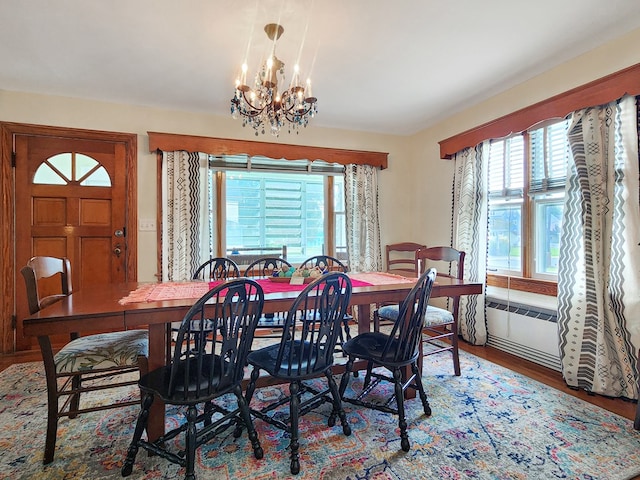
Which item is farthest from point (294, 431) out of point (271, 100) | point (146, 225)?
point (146, 225)

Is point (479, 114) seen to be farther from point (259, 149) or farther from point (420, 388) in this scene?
point (420, 388)

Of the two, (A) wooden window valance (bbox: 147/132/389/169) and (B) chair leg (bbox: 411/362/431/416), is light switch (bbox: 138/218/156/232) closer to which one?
(A) wooden window valance (bbox: 147/132/389/169)

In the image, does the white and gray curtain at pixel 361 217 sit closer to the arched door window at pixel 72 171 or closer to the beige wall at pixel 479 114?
the beige wall at pixel 479 114

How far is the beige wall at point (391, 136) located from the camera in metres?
2.59

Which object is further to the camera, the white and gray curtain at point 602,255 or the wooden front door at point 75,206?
the wooden front door at point 75,206

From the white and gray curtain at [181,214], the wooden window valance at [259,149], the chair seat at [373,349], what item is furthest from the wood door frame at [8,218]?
the chair seat at [373,349]

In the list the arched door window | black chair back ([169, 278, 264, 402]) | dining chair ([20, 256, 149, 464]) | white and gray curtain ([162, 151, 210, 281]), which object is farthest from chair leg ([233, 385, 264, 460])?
the arched door window

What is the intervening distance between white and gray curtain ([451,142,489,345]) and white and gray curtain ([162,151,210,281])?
2.67 meters

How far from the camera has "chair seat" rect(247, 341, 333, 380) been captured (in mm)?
1646

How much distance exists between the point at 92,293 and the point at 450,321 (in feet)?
7.95

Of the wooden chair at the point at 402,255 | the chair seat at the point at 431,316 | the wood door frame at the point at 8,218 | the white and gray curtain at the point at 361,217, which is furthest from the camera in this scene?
the wooden chair at the point at 402,255

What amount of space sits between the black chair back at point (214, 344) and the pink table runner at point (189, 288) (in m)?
0.37

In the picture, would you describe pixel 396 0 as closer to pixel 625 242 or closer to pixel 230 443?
pixel 625 242

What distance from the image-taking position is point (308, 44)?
91.9 inches
